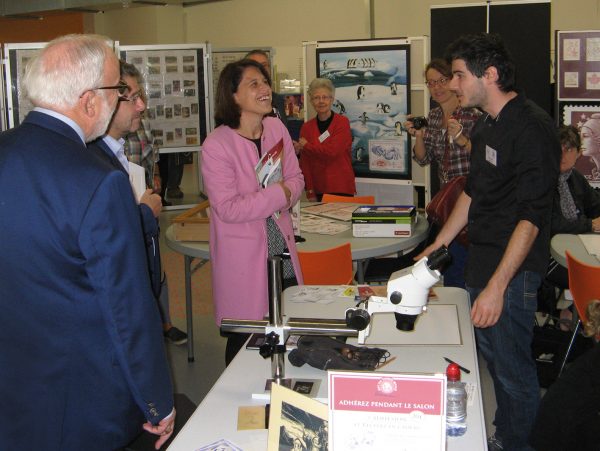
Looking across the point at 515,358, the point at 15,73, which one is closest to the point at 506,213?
the point at 515,358

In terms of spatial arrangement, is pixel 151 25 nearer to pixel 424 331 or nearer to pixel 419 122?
pixel 419 122

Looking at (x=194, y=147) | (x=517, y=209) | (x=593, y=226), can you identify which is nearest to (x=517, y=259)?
(x=517, y=209)

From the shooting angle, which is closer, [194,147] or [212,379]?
[212,379]

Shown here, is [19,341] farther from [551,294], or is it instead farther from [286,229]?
[551,294]

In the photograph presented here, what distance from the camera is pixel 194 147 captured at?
838 cm

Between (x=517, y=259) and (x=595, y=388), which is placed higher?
(x=517, y=259)

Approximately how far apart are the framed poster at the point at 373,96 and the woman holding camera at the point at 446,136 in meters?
1.18

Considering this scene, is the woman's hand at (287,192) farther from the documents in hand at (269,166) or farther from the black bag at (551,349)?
the black bag at (551,349)

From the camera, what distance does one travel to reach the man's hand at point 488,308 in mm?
2391

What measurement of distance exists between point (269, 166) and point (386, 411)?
1697 mm

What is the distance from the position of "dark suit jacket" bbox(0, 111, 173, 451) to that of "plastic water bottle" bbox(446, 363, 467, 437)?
706 millimetres

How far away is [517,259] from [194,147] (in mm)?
6341

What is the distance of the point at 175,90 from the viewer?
322 inches

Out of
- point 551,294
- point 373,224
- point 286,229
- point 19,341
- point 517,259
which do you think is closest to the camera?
point 19,341
